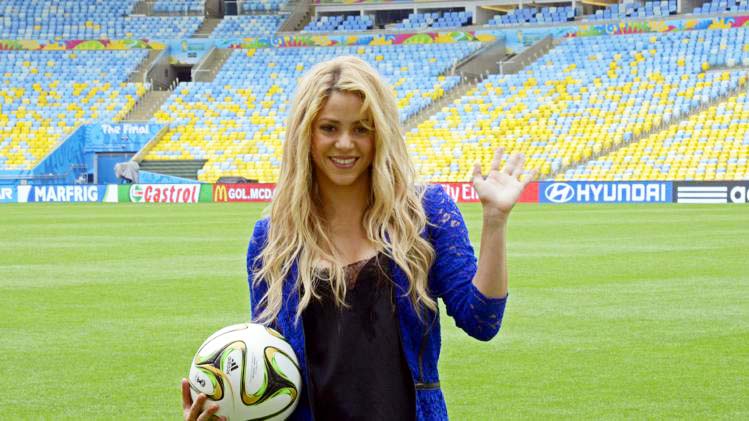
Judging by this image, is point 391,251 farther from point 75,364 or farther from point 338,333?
point 75,364

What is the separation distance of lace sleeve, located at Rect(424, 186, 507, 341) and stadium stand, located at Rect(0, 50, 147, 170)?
4723cm

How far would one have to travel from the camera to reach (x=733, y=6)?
5009 cm

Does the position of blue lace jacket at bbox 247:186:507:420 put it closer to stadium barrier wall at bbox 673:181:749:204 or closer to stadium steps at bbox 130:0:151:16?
stadium barrier wall at bbox 673:181:749:204

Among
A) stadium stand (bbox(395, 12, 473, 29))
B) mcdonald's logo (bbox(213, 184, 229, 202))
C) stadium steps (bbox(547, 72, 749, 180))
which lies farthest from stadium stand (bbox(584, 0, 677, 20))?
mcdonald's logo (bbox(213, 184, 229, 202))

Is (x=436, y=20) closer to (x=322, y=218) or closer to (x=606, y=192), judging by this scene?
(x=606, y=192)

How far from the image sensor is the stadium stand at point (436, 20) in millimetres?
56112

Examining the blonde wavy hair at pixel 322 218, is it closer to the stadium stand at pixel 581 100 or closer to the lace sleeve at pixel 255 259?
the lace sleeve at pixel 255 259

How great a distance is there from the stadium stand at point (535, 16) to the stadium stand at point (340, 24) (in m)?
5.86

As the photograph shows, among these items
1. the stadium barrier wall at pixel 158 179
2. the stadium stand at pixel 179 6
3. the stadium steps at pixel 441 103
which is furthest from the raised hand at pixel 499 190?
the stadium stand at pixel 179 6

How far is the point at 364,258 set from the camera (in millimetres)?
3459

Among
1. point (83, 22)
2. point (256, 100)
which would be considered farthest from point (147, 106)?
point (83, 22)

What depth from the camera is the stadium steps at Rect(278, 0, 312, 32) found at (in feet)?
193

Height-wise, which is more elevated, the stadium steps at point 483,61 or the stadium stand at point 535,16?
the stadium stand at point 535,16

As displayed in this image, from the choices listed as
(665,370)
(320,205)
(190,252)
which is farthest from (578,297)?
(320,205)
